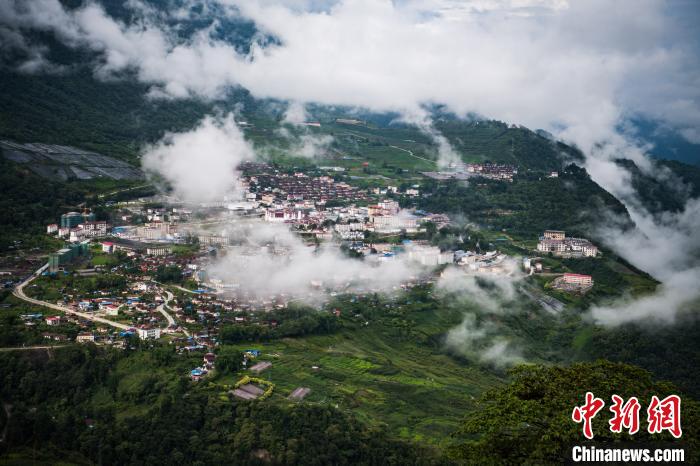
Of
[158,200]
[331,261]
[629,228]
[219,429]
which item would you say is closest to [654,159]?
[629,228]

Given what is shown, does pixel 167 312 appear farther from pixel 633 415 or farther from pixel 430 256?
pixel 633 415

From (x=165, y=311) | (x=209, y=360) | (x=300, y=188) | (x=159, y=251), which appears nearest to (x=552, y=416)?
(x=209, y=360)

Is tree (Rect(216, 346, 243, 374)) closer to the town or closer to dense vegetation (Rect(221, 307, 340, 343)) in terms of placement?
the town

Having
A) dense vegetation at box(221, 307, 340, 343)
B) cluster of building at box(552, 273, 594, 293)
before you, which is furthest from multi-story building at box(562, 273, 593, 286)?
dense vegetation at box(221, 307, 340, 343)

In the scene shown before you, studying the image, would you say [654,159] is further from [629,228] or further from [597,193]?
[629,228]

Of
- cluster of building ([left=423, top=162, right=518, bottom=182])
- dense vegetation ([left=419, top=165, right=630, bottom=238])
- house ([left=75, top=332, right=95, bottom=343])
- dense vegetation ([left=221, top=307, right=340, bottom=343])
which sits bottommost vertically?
house ([left=75, top=332, right=95, bottom=343])

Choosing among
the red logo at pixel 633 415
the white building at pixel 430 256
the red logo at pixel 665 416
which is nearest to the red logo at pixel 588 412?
the red logo at pixel 633 415
